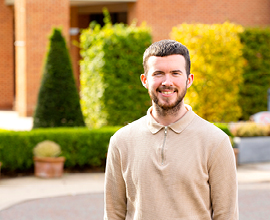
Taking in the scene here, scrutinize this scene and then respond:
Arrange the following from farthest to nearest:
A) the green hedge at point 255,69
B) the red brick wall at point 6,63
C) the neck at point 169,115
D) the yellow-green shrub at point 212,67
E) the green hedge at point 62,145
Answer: the red brick wall at point 6,63
the green hedge at point 255,69
the yellow-green shrub at point 212,67
the green hedge at point 62,145
the neck at point 169,115

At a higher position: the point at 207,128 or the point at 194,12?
the point at 194,12

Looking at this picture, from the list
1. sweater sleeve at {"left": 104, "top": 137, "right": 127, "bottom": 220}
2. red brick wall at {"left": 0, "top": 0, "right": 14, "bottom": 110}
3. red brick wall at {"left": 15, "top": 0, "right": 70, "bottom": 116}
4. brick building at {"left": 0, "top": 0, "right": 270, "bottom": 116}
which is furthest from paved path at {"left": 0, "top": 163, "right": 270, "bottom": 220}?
red brick wall at {"left": 0, "top": 0, "right": 14, "bottom": 110}

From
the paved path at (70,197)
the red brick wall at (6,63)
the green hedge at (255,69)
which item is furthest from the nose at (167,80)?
the red brick wall at (6,63)

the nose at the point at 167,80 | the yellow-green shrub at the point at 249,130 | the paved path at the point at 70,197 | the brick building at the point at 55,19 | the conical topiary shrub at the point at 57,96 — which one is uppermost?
the brick building at the point at 55,19

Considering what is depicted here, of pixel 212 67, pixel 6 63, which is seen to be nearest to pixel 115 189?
pixel 212 67

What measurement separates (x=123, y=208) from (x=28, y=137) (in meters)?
7.32

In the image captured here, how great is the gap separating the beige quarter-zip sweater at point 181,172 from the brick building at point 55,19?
56.5ft

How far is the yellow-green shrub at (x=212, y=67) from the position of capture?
14211 mm

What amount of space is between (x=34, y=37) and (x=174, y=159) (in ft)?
58.3

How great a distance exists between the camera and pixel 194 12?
20.3 meters

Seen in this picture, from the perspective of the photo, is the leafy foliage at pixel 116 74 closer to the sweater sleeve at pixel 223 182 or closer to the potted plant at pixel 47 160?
the potted plant at pixel 47 160

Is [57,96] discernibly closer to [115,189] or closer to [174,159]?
[115,189]

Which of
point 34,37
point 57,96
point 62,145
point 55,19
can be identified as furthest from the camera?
point 55,19

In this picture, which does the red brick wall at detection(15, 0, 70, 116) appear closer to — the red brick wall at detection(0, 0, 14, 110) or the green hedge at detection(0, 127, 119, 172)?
the red brick wall at detection(0, 0, 14, 110)
